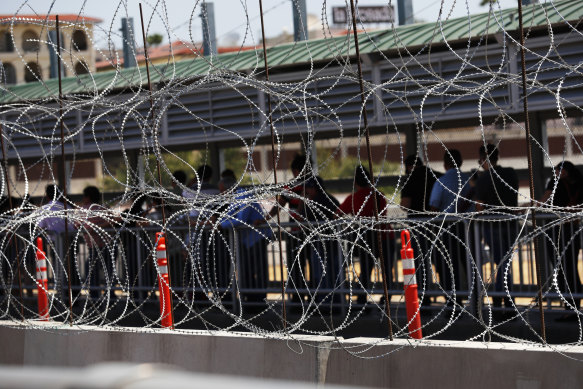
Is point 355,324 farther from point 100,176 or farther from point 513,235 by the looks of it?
point 100,176

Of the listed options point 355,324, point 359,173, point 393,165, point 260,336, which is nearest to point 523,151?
point 393,165

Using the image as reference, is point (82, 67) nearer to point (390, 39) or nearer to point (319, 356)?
point (390, 39)

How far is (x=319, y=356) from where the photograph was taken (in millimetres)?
6512

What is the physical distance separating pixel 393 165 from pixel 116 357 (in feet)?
17.1

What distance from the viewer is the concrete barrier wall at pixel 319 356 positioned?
567 centimetres

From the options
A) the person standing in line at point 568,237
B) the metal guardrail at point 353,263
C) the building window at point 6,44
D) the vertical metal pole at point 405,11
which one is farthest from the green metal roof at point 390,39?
the building window at point 6,44

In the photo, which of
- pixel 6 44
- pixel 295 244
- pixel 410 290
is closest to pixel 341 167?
pixel 295 244

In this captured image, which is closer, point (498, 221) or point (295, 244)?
point (498, 221)

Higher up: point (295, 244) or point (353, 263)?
point (295, 244)

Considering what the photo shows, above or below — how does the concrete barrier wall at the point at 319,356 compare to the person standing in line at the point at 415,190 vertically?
below

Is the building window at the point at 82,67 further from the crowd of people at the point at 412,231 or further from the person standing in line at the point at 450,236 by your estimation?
the person standing in line at the point at 450,236

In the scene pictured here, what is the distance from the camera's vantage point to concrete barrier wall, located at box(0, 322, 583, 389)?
18.6 ft

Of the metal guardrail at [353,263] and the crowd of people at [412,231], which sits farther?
the crowd of people at [412,231]

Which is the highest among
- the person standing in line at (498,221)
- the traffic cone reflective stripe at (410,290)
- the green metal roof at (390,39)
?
the green metal roof at (390,39)
